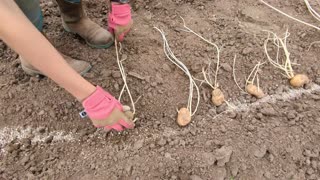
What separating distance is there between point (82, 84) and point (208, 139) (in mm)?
600

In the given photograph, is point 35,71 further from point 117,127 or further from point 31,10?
point 117,127

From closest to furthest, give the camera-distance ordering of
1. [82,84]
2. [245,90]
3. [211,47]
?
[82,84] → [245,90] → [211,47]

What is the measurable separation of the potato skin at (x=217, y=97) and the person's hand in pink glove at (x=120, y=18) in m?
0.50

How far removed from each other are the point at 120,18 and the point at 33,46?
0.65 meters

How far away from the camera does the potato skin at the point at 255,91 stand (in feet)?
5.77

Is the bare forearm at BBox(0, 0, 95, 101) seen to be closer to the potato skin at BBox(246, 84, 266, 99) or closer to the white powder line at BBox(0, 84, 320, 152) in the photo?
the white powder line at BBox(0, 84, 320, 152)

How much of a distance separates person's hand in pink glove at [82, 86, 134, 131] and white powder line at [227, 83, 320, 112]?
562 mm

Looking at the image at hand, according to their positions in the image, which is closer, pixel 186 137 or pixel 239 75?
pixel 186 137

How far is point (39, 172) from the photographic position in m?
1.52

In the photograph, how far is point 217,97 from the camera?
1.71m

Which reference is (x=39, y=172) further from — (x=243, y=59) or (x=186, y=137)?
(x=243, y=59)

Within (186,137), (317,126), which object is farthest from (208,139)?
(317,126)

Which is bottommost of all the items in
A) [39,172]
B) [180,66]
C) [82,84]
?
[39,172]

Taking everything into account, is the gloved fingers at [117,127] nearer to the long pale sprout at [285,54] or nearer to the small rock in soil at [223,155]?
the small rock in soil at [223,155]
